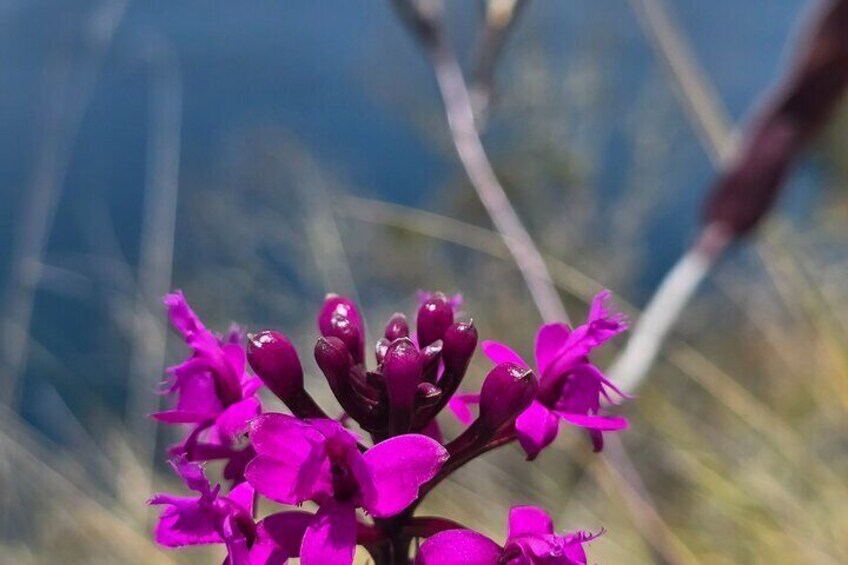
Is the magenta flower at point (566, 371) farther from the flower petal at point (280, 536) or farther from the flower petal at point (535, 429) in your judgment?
the flower petal at point (280, 536)

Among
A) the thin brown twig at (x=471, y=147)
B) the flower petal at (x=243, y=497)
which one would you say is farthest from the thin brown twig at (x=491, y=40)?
the flower petal at (x=243, y=497)

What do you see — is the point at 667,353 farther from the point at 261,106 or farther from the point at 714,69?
the point at 261,106

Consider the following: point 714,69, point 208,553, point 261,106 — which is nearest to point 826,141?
point 714,69

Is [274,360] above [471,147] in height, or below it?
below

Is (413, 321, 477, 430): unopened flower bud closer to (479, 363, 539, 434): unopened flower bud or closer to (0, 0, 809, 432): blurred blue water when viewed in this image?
(479, 363, 539, 434): unopened flower bud

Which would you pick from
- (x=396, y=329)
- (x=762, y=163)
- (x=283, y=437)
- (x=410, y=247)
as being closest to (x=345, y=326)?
(x=396, y=329)

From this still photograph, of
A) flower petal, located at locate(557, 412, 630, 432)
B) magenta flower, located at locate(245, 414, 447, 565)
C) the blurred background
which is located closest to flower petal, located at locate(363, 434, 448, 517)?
magenta flower, located at locate(245, 414, 447, 565)

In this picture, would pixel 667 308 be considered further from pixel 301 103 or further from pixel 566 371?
pixel 301 103
